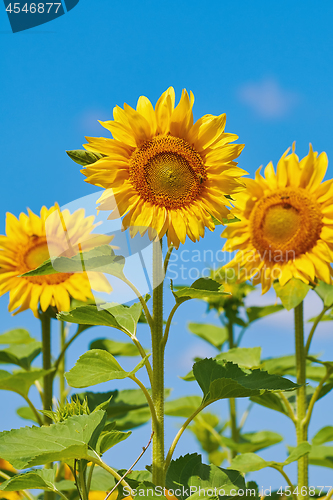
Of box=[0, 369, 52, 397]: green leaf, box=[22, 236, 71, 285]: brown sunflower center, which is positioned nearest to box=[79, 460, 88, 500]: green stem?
box=[0, 369, 52, 397]: green leaf

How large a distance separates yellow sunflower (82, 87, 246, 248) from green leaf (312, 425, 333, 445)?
171 cm

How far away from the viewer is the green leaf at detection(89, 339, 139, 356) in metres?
3.11

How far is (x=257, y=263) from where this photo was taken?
291 cm

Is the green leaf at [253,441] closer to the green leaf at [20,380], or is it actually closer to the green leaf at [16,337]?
the green leaf at [20,380]

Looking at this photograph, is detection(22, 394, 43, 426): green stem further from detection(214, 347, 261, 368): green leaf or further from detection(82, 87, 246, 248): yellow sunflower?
detection(82, 87, 246, 248): yellow sunflower

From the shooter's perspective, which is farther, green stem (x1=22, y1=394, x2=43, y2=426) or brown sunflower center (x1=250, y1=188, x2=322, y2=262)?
brown sunflower center (x1=250, y1=188, x2=322, y2=262)

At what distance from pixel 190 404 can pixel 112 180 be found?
2033 millimetres

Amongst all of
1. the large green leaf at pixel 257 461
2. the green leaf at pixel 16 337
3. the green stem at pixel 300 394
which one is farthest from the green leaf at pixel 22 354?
the green stem at pixel 300 394

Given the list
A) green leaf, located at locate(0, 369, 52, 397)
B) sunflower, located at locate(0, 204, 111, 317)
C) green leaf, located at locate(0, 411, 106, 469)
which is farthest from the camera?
sunflower, located at locate(0, 204, 111, 317)

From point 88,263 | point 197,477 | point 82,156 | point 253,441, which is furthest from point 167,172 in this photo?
point 253,441

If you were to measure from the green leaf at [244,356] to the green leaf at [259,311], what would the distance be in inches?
33.9

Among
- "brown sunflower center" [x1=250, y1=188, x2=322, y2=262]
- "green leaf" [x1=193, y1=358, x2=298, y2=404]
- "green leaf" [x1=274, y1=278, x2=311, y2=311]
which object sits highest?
"brown sunflower center" [x1=250, y1=188, x2=322, y2=262]

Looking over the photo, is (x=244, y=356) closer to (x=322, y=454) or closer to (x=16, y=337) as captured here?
(x=322, y=454)

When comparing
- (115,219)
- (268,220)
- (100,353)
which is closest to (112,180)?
(115,219)
